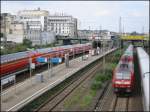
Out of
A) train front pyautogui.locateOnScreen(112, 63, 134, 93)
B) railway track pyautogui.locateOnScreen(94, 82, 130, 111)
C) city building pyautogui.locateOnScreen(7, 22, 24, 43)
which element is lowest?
railway track pyautogui.locateOnScreen(94, 82, 130, 111)

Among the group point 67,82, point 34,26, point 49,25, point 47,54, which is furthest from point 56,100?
point 49,25

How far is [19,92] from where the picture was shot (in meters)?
25.4

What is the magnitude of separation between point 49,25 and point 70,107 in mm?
156481

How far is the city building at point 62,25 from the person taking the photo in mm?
159250

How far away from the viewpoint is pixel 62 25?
16475cm

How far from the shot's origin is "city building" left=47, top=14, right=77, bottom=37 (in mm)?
159250

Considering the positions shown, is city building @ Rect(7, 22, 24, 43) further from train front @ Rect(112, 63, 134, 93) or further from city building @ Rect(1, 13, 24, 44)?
train front @ Rect(112, 63, 134, 93)

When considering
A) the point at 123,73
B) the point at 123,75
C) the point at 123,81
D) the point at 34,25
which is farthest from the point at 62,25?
the point at 123,81

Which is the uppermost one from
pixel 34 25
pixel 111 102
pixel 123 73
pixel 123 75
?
Result: pixel 34 25

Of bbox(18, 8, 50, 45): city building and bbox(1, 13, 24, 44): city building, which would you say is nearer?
bbox(1, 13, 24, 44): city building

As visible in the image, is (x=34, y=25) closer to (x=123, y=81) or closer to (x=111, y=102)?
(x=123, y=81)

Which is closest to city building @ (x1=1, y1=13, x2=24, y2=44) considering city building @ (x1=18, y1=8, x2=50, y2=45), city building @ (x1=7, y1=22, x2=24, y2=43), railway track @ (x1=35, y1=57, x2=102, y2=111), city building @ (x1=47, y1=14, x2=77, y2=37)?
city building @ (x1=7, y1=22, x2=24, y2=43)

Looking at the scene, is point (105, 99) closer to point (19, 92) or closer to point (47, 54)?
point (19, 92)

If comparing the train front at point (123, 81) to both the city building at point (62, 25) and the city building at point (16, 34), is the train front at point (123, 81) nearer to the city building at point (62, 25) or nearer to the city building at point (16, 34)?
the city building at point (16, 34)
